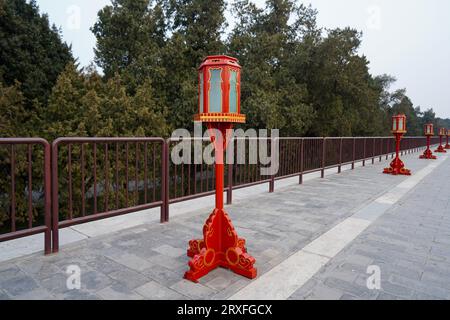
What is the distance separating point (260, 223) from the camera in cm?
425

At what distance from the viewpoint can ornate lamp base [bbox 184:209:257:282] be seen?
8.69 ft

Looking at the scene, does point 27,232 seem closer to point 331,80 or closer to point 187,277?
point 187,277

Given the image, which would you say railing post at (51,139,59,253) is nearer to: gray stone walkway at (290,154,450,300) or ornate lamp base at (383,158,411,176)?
gray stone walkway at (290,154,450,300)

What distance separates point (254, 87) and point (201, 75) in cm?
1242

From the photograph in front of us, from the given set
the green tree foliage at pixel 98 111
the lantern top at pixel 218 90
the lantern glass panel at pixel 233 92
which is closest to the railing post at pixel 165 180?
the lantern top at pixel 218 90

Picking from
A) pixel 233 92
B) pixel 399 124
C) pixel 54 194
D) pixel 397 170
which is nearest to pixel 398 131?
pixel 399 124

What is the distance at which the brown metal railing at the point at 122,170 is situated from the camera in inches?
119

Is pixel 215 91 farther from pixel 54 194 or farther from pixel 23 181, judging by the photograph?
A: pixel 23 181

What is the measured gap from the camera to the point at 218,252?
2.88 metres

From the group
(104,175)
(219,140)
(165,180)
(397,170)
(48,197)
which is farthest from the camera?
(397,170)

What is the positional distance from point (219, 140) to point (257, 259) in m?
1.22

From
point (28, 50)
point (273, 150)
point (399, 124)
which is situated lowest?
point (273, 150)

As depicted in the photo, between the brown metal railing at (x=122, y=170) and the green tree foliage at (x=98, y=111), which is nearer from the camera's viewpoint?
the brown metal railing at (x=122, y=170)

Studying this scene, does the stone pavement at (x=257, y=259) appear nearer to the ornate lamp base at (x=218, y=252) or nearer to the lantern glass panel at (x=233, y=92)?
the ornate lamp base at (x=218, y=252)
